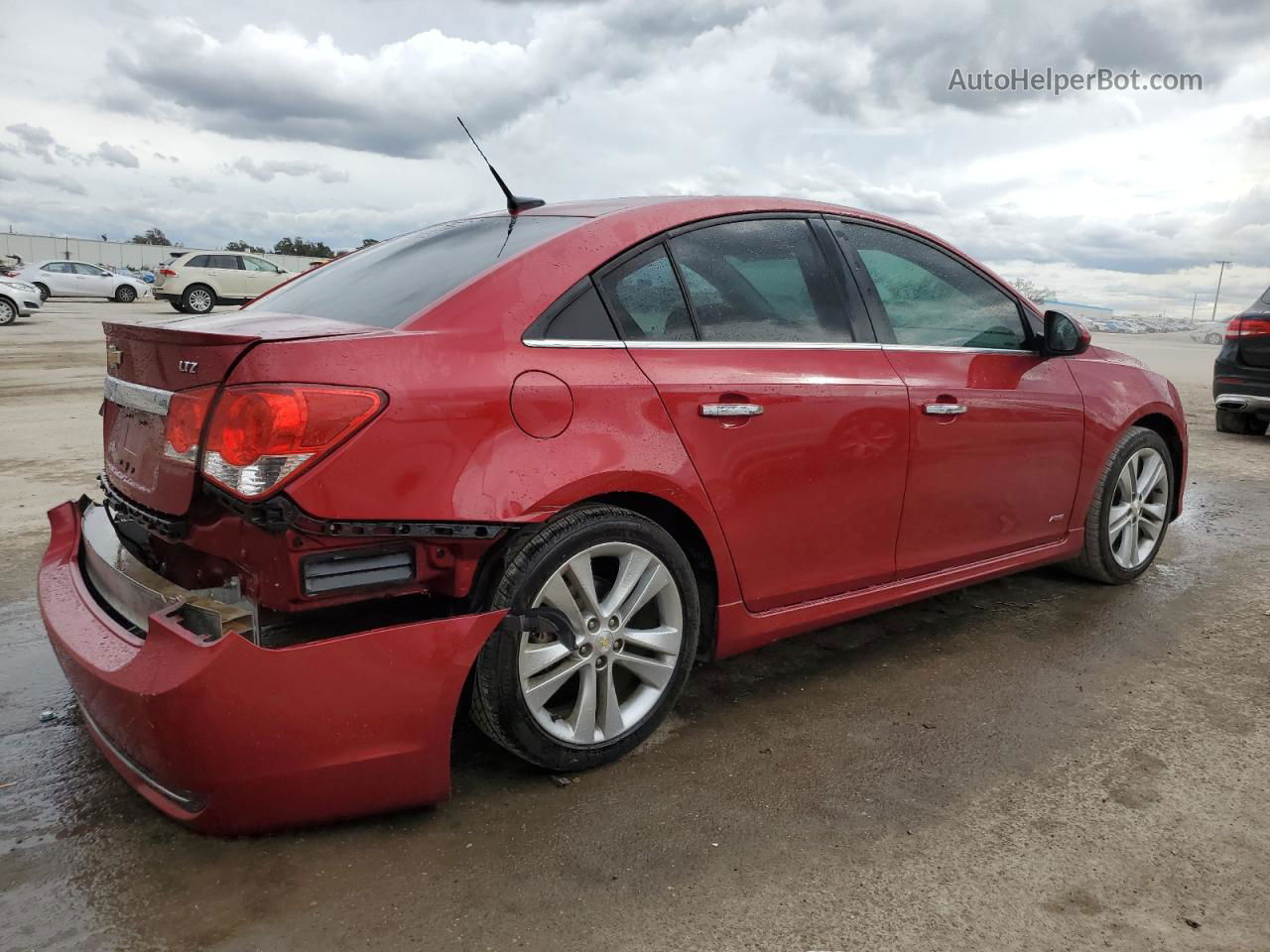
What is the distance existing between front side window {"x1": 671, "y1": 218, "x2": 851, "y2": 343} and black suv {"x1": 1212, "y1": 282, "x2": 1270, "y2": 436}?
286 inches

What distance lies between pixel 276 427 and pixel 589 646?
3.21ft

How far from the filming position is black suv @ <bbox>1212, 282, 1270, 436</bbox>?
8758 millimetres

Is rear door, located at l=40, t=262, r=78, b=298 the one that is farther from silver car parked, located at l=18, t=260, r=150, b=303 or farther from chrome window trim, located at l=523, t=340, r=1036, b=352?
chrome window trim, located at l=523, t=340, r=1036, b=352

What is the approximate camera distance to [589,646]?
2652mm

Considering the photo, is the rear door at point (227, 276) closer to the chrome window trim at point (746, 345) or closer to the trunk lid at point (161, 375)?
the trunk lid at point (161, 375)

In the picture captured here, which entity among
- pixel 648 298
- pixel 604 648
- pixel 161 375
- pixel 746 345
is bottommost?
pixel 604 648

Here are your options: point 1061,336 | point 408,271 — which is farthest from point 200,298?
point 1061,336

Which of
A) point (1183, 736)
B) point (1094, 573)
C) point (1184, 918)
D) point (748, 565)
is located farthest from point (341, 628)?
point (1094, 573)

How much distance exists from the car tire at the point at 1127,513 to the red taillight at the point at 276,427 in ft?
10.8

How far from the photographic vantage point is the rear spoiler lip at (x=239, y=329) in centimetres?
234

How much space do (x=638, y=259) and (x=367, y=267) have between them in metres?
0.94

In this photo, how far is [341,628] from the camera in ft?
7.64

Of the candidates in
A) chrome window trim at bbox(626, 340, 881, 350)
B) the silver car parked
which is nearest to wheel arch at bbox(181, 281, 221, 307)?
the silver car parked

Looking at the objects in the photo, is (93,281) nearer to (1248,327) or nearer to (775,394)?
(1248,327)
